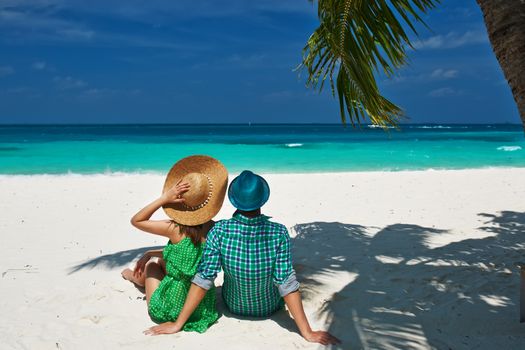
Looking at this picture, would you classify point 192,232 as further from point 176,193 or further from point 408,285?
point 408,285

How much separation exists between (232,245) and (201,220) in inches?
12.3

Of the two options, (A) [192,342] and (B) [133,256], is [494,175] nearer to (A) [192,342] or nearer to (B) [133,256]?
(B) [133,256]

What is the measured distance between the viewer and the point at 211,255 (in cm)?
310

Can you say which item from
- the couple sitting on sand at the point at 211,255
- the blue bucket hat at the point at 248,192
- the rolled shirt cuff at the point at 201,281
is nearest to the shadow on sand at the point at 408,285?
the couple sitting on sand at the point at 211,255

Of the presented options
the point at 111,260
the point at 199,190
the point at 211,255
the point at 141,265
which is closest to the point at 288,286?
the point at 211,255

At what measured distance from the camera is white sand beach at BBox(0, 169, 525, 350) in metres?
3.12

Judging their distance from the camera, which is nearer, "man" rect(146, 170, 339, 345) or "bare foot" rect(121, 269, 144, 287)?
"man" rect(146, 170, 339, 345)

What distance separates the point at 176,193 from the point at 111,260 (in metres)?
2.08

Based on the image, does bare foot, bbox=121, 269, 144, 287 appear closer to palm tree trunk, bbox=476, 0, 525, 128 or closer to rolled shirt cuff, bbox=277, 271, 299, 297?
rolled shirt cuff, bbox=277, 271, 299, 297

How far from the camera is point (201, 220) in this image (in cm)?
328

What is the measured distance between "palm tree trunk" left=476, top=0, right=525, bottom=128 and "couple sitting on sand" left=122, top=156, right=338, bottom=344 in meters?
1.46

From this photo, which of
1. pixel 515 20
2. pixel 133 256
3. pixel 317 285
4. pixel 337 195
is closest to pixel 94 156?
pixel 337 195

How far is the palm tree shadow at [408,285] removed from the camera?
122 inches

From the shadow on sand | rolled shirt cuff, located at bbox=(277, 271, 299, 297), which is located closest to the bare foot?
the shadow on sand
